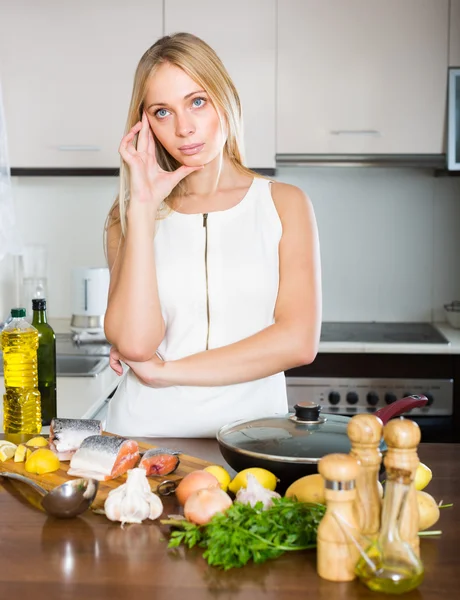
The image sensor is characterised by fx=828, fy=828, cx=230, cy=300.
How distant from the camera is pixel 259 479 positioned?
3.63 feet

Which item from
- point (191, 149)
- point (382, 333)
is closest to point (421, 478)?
point (191, 149)

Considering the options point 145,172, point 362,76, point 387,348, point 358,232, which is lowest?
point 387,348

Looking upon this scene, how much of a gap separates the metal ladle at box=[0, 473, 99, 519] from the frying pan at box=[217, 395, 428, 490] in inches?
8.1

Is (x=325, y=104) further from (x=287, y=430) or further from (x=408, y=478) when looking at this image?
(x=408, y=478)

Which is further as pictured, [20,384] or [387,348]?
[387,348]

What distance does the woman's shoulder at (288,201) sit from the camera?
5.74ft

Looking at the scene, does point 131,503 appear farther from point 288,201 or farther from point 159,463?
point 288,201

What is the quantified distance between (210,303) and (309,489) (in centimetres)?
74

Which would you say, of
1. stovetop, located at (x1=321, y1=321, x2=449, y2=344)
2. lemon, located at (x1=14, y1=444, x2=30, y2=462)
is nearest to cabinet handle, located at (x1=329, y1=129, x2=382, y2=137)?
stovetop, located at (x1=321, y1=321, x2=449, y2=344)

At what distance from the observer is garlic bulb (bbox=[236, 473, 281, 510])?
101 cm

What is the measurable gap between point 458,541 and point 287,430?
0.29m

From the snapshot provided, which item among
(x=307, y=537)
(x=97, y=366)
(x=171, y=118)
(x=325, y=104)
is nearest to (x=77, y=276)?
(x=97, y=366)

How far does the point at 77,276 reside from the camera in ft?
10.4

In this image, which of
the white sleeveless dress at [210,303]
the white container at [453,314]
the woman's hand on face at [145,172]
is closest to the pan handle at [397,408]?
the white sleeveless dress at [210,303]
